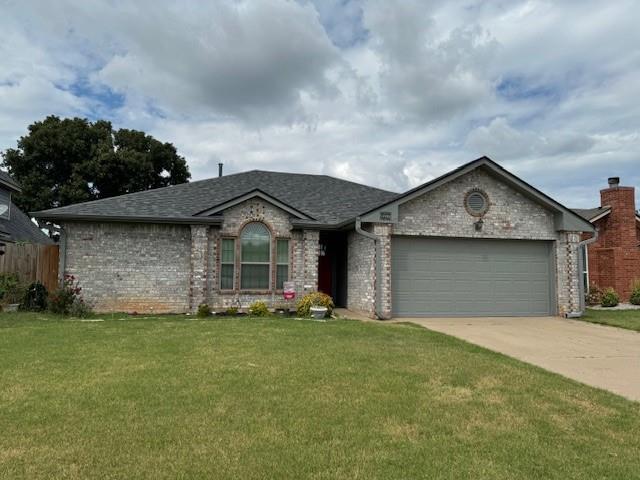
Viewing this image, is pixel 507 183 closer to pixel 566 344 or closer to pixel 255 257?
pixel 566 344

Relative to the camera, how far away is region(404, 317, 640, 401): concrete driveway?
267 inches

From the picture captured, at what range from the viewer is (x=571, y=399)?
17.9 ft

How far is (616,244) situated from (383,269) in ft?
37.3

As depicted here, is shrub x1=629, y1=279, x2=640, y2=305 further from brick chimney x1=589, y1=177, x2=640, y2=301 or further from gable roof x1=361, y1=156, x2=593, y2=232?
gable roof x1=361, y1=156, x2=593, y2=232

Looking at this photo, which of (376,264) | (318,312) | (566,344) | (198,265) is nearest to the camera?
(566,344)

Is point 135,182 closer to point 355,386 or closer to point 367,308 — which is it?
point 367,308

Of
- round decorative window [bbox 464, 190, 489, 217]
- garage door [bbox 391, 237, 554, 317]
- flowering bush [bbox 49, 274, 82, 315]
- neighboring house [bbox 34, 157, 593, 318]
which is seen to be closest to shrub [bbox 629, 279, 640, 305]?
neighboring house [bbox 34, 157, 593, 318]

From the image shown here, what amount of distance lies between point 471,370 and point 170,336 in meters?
5.69

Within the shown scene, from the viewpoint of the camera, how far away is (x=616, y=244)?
18.2 metres

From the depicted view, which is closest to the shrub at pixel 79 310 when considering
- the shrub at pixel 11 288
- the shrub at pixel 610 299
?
the shrub at pixel 11 288

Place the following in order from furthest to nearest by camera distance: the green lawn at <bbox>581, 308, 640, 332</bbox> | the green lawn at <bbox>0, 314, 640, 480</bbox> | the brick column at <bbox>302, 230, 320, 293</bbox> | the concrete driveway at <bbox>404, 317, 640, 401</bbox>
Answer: the brick column at <bbox>302, 230, 320, 293</bbox>, the green lawn at <bbox>581, 308, 640, 332</bbox>, the concrete driveway at <bbox>404, 317, 640, 401</bbox>, the green lawn at <bbox>0, 314, 640, 480</bbox>

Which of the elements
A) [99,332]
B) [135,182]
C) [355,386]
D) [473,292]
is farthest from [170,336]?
[135,182]

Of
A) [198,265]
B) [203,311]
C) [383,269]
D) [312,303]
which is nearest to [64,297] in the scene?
[198,265]

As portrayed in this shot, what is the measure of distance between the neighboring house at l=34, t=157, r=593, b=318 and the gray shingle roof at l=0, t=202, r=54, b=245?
7608 mm
